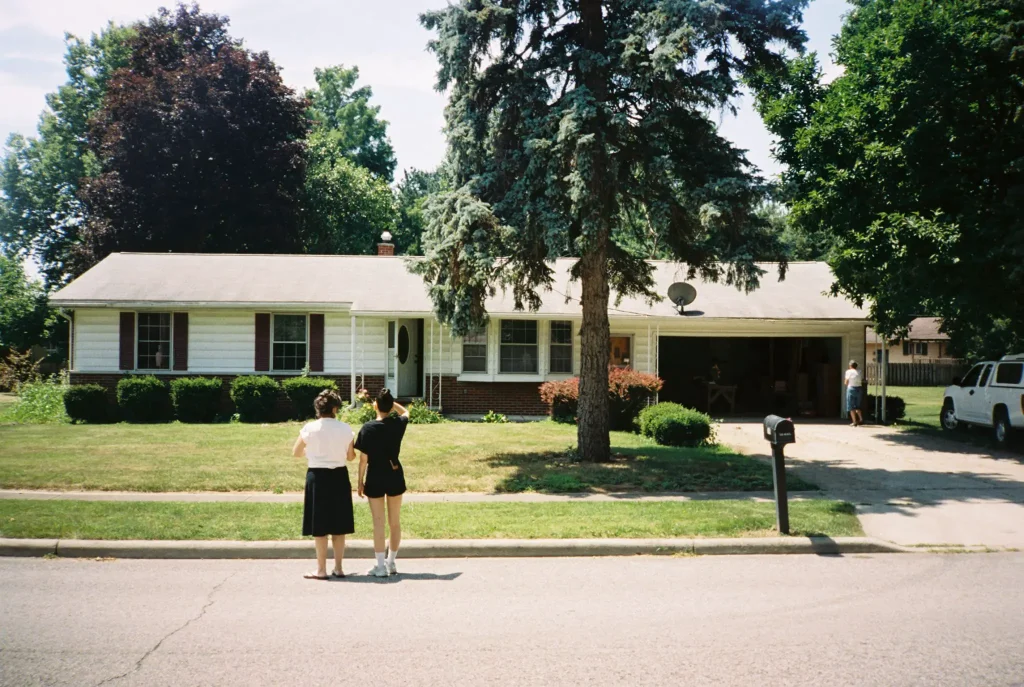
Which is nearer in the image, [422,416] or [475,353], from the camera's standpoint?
[422,416]

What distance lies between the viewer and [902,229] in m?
17.3

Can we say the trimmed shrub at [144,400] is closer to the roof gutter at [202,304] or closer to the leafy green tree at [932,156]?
the roof gutter at [202,304]

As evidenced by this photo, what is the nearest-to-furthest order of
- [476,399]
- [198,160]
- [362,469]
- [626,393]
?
[362,469]
[626,393]
[476,399]
[198,160]

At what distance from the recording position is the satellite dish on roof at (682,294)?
24031mm

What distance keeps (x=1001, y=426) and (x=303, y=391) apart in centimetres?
1720

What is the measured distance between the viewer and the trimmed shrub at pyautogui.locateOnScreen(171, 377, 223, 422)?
23062mm

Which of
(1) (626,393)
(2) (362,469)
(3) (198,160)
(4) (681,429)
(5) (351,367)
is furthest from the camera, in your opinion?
(3) (198,160)

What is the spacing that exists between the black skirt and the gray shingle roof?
1544cm

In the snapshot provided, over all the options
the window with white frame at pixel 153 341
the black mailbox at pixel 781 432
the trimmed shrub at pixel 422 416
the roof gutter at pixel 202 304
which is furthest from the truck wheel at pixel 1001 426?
the window with white frame at pixel 153 341

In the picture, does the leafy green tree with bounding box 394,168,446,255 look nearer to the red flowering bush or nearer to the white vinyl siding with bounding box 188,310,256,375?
the white vinyl siding with bounding box 188,310,256,375

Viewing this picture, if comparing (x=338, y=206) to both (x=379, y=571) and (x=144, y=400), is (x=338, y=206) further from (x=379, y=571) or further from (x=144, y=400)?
(x=379, y=571)

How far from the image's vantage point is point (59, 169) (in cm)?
4797

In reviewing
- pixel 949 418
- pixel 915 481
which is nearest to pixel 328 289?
pixel 915 481

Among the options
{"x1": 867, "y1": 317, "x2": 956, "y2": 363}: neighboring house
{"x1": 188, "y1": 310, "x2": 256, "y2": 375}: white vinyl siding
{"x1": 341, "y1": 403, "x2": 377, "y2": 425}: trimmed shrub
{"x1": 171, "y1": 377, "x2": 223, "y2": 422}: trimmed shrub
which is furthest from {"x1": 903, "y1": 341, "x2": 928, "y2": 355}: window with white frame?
{"x1": 171, "y1": 377, "x2": 223, "y2": 422}: trimmed shrub
